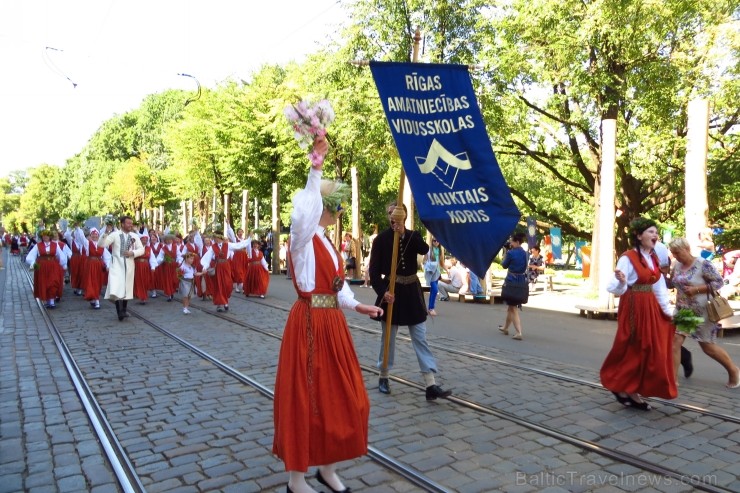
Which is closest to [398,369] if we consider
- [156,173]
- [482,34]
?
[482,34]

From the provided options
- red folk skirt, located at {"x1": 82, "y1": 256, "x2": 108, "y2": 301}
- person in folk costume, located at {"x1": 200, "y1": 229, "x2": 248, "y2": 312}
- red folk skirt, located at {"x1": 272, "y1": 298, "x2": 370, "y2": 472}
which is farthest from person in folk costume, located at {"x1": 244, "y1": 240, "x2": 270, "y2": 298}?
red folk skirt, located at {"x1": 272, "y1": 298, "x2": 370, "y2": 472}

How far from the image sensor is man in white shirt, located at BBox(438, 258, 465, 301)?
55.5 feet

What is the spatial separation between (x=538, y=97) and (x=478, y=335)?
1175 cm

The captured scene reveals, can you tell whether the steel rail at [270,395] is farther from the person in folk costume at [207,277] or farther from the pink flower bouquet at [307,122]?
the pink flower bouquet at [307,122]

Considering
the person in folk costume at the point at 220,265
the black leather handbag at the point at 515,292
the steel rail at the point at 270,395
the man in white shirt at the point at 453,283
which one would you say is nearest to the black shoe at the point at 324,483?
the steel rail at the point at 270,395

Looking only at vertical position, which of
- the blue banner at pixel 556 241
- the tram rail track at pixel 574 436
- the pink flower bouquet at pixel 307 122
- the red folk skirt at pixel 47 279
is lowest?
the tram rail track at pixel 574 436

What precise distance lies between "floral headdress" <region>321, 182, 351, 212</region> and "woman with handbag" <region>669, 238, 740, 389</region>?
186 inches

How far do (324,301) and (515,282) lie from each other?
7445 millimetres

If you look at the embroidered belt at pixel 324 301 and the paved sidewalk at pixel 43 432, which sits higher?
the embroidered belt at pixel 324 301

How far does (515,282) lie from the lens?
10.8 meters

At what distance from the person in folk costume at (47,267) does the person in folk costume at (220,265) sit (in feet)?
12.0

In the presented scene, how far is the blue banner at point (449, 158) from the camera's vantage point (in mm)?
4820

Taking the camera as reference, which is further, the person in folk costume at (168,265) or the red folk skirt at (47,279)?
the person in folk costume at (168,265)

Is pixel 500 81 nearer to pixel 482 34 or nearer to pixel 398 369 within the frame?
pixel 482 34
